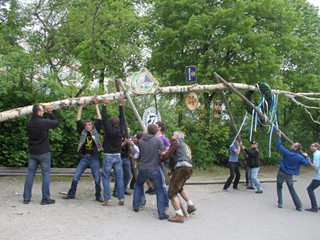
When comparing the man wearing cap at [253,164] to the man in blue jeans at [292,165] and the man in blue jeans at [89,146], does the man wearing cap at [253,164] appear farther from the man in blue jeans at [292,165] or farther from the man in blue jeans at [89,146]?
the man in blue jeans at [89,146]

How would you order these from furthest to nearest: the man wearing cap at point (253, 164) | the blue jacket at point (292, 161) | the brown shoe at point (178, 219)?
the man wearing cap at point (253, 164)
the blue jacket at point (292, 161)
the brown shoe at point (178, 219)

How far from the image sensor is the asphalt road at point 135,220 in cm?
568

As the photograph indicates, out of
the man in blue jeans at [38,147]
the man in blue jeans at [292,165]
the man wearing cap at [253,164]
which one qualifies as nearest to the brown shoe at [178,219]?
the man in blue jeans at [38,147]

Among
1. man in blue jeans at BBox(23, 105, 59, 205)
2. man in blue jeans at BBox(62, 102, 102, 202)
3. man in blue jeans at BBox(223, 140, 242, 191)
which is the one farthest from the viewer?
man in blue jeans at BBox(223, 140, 242, 191)

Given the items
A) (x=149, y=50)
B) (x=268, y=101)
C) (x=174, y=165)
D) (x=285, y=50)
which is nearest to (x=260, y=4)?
(x=285, y=50)

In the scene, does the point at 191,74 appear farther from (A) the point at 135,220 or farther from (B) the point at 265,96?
(A) the point at 135,220

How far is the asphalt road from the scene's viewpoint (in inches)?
223

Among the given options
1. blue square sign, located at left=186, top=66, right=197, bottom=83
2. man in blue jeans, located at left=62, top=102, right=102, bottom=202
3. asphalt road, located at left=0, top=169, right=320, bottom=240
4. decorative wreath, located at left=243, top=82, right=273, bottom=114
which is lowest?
asphalt road, located at left=0, top=169, right=320, bottom=240

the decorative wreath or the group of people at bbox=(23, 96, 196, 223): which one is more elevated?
the decorative wreath

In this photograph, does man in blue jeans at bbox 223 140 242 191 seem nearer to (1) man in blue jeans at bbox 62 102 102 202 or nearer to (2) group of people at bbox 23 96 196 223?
(2) group of people at bbox 23 96 196 223

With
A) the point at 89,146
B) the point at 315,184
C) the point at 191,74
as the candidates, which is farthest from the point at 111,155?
the point at 315,184

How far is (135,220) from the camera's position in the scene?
21.3 feet

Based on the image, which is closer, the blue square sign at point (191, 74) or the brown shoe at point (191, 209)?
the brown shoe at point (191, 209)

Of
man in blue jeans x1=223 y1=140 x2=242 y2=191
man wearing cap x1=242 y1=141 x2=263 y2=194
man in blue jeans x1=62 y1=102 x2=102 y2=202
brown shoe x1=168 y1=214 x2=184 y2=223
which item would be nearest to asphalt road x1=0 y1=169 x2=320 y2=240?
brown shoe x1=168 y1=214 x2=184 y2=223
